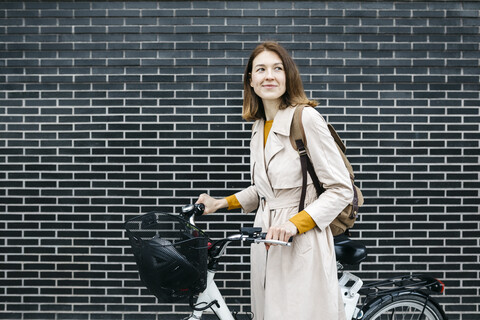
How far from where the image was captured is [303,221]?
219 centimetres

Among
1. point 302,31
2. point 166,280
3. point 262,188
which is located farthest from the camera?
point 302,31

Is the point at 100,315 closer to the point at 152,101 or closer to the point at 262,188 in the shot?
the point at 152,101

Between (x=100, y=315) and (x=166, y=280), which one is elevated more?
(x=166, y=280)

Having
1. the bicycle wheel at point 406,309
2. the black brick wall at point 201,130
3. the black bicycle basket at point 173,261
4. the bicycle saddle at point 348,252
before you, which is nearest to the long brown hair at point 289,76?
the black bicycle basket at point 173,261

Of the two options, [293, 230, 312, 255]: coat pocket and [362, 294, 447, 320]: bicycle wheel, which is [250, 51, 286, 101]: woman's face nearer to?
[293, 230, 312, 255]: coat pocket

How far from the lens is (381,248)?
14.0 feet

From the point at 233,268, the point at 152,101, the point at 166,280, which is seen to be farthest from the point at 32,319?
the point at 166,280

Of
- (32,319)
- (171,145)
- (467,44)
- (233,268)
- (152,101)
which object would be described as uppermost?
(467,44)

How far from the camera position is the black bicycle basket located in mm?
2025

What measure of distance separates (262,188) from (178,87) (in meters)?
2.14

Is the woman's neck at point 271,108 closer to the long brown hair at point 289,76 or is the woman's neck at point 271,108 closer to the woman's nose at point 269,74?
the long brown hair at point 289,76

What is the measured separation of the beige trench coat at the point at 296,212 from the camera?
225cm

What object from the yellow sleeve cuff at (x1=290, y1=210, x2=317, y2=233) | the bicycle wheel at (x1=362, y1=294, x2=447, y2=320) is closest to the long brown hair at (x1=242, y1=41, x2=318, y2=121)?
the yellow sleeve cuff at (x1=290, y1=210, x2=317, y2=233)

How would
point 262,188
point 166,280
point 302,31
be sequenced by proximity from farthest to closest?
point 302,31
point 262,188
point 166,280
